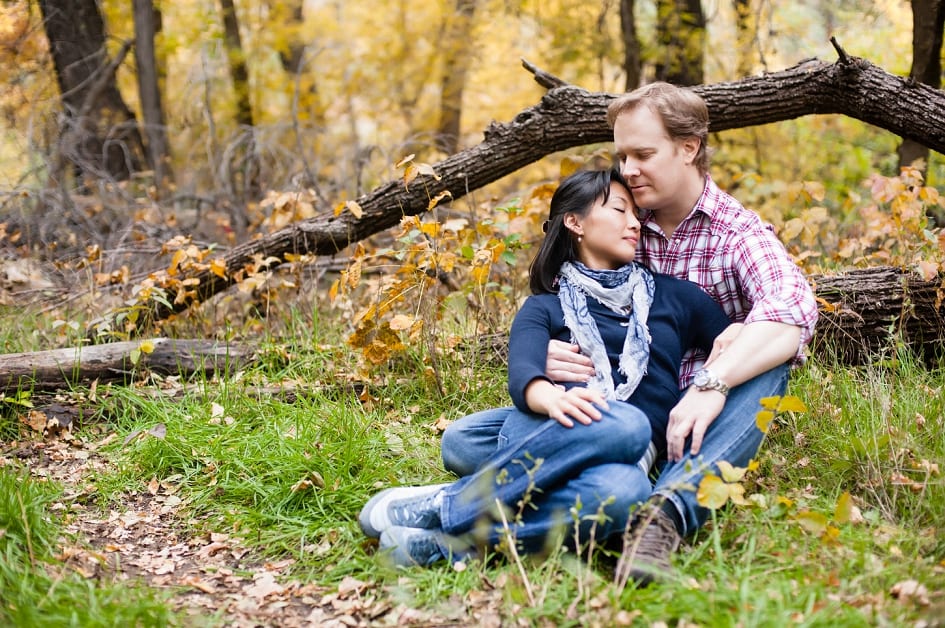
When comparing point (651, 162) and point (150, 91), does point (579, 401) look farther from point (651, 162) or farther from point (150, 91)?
point (150, 91)

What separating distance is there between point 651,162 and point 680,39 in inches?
208

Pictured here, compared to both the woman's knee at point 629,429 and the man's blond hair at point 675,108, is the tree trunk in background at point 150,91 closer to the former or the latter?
the man's blond hair at point 675,108

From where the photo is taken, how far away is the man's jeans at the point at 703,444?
2463 mm

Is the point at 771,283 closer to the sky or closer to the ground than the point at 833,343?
closer to the sky

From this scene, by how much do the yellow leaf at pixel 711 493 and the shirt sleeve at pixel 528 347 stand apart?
600 millimetres

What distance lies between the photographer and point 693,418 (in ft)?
8.43

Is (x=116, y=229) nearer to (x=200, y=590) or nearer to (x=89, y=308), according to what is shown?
(x=89, y=308)

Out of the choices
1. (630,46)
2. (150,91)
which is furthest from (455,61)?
(150,91)

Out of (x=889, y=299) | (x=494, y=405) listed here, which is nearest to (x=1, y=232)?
(x=494, y=405)

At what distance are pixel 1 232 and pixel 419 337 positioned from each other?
3.65 metres

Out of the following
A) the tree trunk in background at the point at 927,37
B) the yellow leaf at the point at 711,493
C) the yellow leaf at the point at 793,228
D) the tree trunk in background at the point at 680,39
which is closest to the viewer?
the yellow leaf at the point at 711,493

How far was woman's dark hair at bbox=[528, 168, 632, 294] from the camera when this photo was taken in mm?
2861

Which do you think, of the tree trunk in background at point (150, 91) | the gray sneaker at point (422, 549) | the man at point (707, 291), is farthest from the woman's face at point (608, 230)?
the tree trunk in background at point (150, 91)

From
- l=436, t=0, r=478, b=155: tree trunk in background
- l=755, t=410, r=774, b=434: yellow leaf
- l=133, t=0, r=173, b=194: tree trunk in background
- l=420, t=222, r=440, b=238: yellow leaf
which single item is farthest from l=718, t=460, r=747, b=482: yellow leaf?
l=436, t=0, r=478, b=155: tree trunk in background
